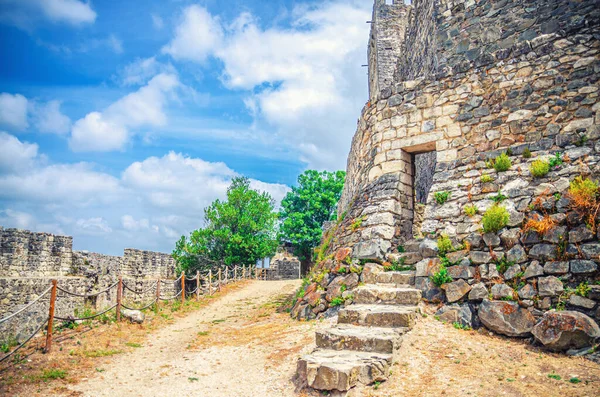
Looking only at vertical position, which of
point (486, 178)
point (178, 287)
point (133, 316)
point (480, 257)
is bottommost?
point (178, 287)

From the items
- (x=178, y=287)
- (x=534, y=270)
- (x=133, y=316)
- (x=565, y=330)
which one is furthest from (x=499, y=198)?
(x=178, y=287)

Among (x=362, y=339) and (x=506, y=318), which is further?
(x=506, y=318)

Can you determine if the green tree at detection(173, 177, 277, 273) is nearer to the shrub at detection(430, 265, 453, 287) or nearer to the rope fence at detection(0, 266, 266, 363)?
the rope fence at detection(0, 266, 266, 363)

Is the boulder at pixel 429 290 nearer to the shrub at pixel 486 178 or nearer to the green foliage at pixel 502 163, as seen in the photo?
the shrub at pixel 486 178

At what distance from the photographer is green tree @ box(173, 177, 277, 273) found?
24312 mm

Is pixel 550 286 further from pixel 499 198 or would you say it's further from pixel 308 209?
pixel 308 209

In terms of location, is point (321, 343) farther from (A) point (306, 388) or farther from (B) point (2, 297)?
(B) point (2, 297)

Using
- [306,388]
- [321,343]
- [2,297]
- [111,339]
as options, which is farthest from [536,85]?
[2,297]

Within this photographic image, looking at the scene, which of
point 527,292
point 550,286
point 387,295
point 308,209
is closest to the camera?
point 550,286

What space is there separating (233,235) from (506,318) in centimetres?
2154

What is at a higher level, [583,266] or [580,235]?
[580,235]

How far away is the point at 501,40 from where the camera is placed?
31.4ft

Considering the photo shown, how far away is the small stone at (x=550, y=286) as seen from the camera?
4734mm

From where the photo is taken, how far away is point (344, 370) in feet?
12.7
